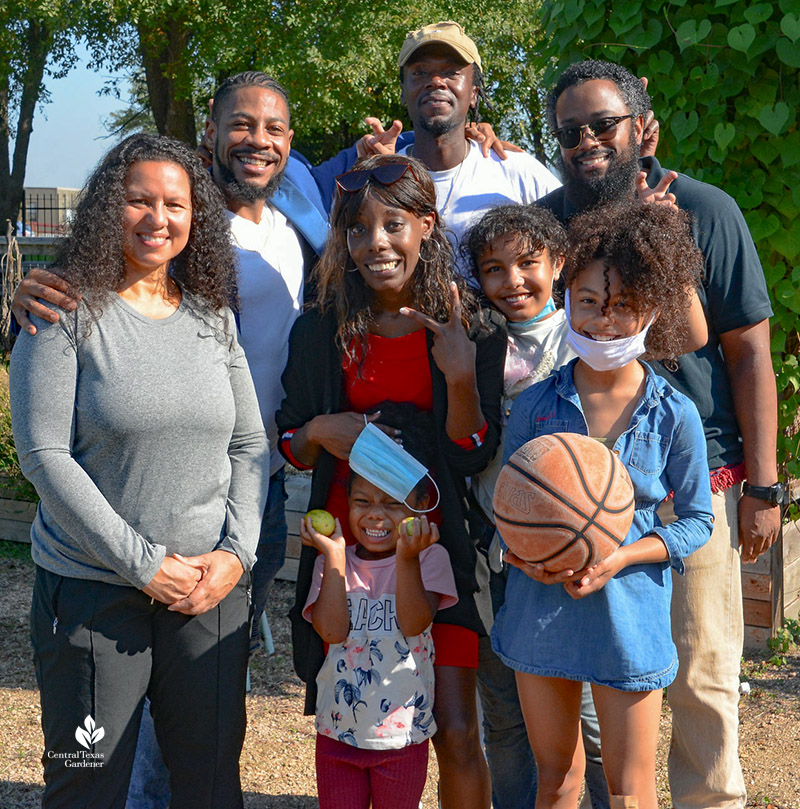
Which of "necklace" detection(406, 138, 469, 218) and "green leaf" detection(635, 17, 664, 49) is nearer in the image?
"necklace" detection(406, 138, 469, 218)

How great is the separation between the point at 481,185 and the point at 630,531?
1.88 m

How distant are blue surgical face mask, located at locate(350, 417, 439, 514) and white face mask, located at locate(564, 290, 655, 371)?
68 centimetres

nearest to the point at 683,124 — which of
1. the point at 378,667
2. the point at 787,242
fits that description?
the point at 787,242

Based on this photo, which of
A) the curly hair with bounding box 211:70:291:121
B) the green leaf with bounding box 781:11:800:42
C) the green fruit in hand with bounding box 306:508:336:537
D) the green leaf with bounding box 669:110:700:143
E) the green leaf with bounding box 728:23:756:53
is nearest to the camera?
the green fruit in hand with bounding box 306:508:336:537

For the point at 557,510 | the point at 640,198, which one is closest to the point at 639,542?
the point at 557,510

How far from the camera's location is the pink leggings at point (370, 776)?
10.4 feet

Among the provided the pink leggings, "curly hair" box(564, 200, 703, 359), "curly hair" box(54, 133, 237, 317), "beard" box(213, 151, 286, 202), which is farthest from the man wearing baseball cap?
the pink leggings

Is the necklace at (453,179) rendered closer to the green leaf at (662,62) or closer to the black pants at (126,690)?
the green leaf at (662,62)

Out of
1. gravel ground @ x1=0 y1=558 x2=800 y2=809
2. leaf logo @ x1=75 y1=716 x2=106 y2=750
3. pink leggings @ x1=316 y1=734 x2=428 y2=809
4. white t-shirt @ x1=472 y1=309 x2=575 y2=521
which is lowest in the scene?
gravel ground @ x1=0 y1=558 x2=800 y2=809

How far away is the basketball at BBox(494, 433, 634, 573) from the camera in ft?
8.79

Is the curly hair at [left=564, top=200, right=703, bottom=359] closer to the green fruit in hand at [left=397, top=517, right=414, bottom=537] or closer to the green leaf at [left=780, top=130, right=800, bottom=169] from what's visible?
the green fruit in hand at [left=397, top=517, right=414, bottom=537]

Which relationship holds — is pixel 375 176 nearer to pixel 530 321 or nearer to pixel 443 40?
pixel 530 321

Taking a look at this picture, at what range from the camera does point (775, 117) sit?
4.63 meters

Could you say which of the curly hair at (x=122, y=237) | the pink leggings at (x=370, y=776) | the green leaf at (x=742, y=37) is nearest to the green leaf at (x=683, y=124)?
the green leaf at (x=742, y=37)
